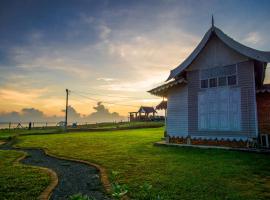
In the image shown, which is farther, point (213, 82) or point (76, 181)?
point (213, 82)

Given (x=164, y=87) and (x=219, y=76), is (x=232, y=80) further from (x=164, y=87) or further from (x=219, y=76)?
(x=164, y=87)

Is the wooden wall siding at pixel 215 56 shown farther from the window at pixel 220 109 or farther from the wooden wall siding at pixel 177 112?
the wooden wall siding at pixel 177 112

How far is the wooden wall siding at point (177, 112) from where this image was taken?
14.2 m

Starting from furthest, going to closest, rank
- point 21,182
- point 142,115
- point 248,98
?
1. point 142,115
2. point 248,98
3. point 21,182

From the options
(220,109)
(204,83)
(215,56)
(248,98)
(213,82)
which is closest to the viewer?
(248,98)

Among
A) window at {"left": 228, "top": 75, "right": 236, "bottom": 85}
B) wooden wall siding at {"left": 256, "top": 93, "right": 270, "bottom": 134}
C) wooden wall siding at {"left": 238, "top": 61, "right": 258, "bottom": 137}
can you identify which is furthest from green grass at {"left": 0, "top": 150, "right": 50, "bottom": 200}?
wooden wall siding at {"left": 256, "top": 93, "right": 270, "bottom": 134}

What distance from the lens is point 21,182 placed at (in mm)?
6129

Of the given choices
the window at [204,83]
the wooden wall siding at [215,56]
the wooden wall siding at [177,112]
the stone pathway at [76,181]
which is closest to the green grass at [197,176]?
the stone pathway at [76,181]

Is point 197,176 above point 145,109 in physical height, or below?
below

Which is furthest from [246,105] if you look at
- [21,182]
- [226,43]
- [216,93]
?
[21,182]

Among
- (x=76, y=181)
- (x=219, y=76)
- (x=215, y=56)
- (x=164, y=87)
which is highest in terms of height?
(x=215, y=56)

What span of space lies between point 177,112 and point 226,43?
16.5 ft

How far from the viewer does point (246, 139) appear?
11719 mm

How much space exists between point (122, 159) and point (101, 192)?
3968 millimetres
